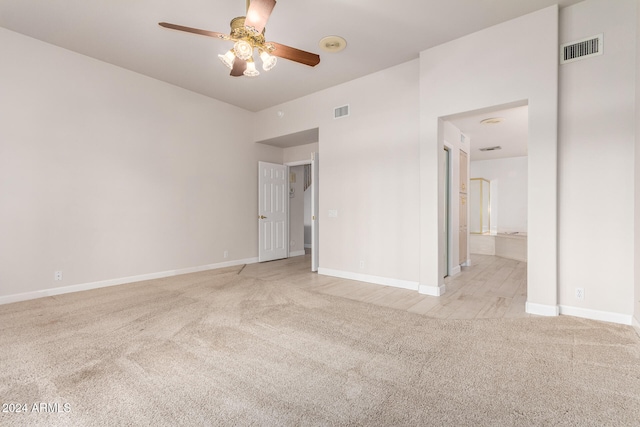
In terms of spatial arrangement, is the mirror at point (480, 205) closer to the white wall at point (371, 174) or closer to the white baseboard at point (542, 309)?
the white wall at point (371, 174)

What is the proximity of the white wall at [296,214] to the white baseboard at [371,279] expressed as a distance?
7.52ft

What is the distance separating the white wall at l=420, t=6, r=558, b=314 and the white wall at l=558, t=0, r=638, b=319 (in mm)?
166

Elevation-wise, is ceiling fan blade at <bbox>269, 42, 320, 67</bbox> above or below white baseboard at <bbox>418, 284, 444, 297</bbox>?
above

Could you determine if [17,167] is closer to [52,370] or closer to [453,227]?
[52,370]

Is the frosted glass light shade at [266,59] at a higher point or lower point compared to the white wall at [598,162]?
higher

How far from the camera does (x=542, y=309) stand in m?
3.13

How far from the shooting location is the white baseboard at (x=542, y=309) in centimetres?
308

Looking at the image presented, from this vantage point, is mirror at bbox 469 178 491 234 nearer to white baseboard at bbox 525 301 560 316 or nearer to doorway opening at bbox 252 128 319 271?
doorway opening at bbox 252 128 319 271

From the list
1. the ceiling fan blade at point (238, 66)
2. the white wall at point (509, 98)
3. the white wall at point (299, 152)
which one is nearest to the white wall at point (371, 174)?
the white wall at point (509, 98)

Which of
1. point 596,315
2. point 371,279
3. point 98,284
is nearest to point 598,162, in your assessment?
point 596,315

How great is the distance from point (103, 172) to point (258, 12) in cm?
348

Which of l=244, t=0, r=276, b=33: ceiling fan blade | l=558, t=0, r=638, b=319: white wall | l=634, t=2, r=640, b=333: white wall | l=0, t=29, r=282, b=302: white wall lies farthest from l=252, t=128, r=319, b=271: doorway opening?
l=634, t=2, r=640, b=333: white wall

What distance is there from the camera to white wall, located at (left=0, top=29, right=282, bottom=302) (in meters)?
3.64

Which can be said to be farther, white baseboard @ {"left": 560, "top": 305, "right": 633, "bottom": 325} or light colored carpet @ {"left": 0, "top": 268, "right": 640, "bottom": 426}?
white baseboard @ {"left": 560, "top": 305, "right": 633, "bottom": 325}
